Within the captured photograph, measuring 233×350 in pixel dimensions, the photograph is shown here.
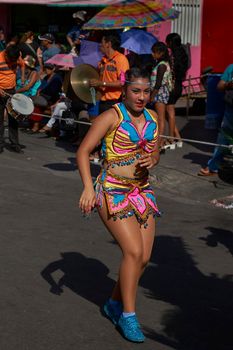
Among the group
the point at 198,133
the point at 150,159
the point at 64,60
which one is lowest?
the point at 198,133

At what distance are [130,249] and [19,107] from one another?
6.85 metres

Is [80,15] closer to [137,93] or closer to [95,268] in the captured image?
[95,268]

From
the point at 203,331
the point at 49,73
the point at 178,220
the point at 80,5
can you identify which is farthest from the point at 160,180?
the point at 80,5

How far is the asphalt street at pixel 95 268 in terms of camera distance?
559 cm

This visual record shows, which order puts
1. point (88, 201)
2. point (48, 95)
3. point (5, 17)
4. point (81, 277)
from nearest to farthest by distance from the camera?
point (88, 201)
point (81, 277)
point (48, 95)
point (5, 17)

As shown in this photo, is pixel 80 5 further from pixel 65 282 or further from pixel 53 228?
pixel 65 282

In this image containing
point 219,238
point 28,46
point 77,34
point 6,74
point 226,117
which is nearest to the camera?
point 219,238

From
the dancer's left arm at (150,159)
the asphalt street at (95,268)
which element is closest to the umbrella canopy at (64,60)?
the asphalt street at (95,268)

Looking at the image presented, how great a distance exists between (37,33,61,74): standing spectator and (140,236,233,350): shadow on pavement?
822 centimetres

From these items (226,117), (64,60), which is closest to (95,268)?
(226,117)

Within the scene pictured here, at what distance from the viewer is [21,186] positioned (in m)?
10.3

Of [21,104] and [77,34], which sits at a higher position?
[77,34]

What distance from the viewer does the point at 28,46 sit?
1560 centimetres

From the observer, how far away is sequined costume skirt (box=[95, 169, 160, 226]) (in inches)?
217
